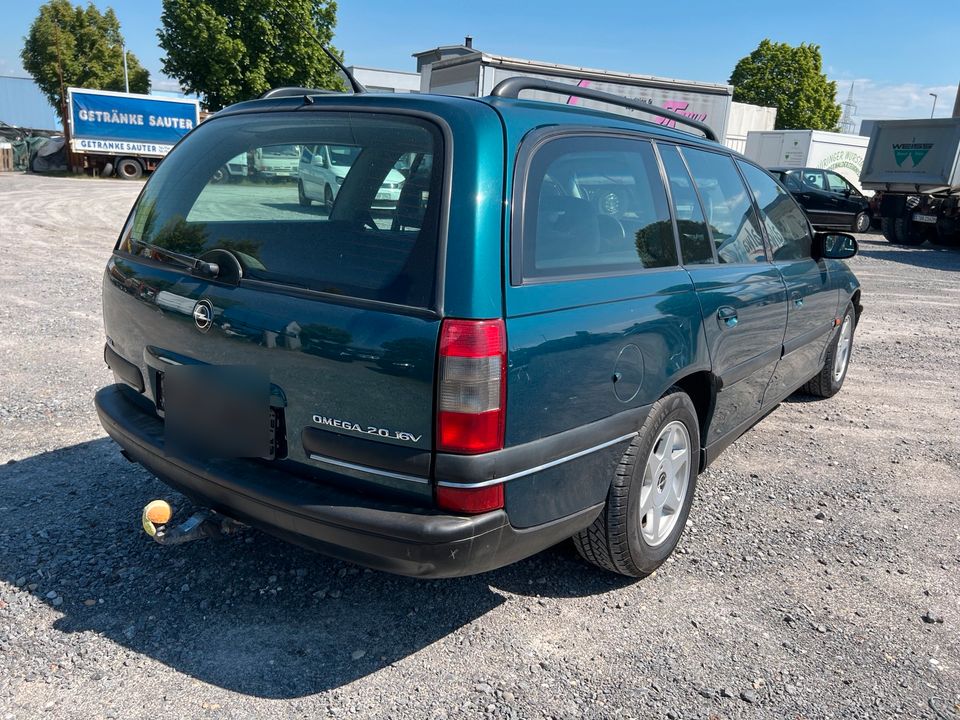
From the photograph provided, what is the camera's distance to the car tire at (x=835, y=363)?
5.46 metres

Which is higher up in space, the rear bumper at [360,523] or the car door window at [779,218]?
the car door window at [779,218]

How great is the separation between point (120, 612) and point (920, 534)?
3566 millimetres

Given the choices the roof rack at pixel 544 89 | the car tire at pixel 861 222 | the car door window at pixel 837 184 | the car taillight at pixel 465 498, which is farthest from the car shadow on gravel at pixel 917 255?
the car taillight at pixel 465 498

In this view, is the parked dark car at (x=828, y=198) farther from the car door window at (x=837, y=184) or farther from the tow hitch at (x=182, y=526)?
the tow hitch at (x=182, y=526)

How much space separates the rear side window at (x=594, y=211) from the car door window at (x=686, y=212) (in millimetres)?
96

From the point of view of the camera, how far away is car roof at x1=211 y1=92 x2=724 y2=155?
8.12 feet

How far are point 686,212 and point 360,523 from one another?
6.52 feet

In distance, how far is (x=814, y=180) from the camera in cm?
1961

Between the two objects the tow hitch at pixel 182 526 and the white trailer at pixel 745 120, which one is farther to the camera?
the white trailer at pixel 745 120

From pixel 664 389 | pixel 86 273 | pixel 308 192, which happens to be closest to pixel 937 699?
pixel 664 389

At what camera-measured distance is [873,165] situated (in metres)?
19.4

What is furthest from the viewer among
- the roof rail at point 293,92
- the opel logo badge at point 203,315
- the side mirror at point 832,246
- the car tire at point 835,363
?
the car tire at point 835,363

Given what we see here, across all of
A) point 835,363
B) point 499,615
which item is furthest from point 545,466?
point 835,363

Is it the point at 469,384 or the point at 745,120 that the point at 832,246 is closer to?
the point at 469,384
